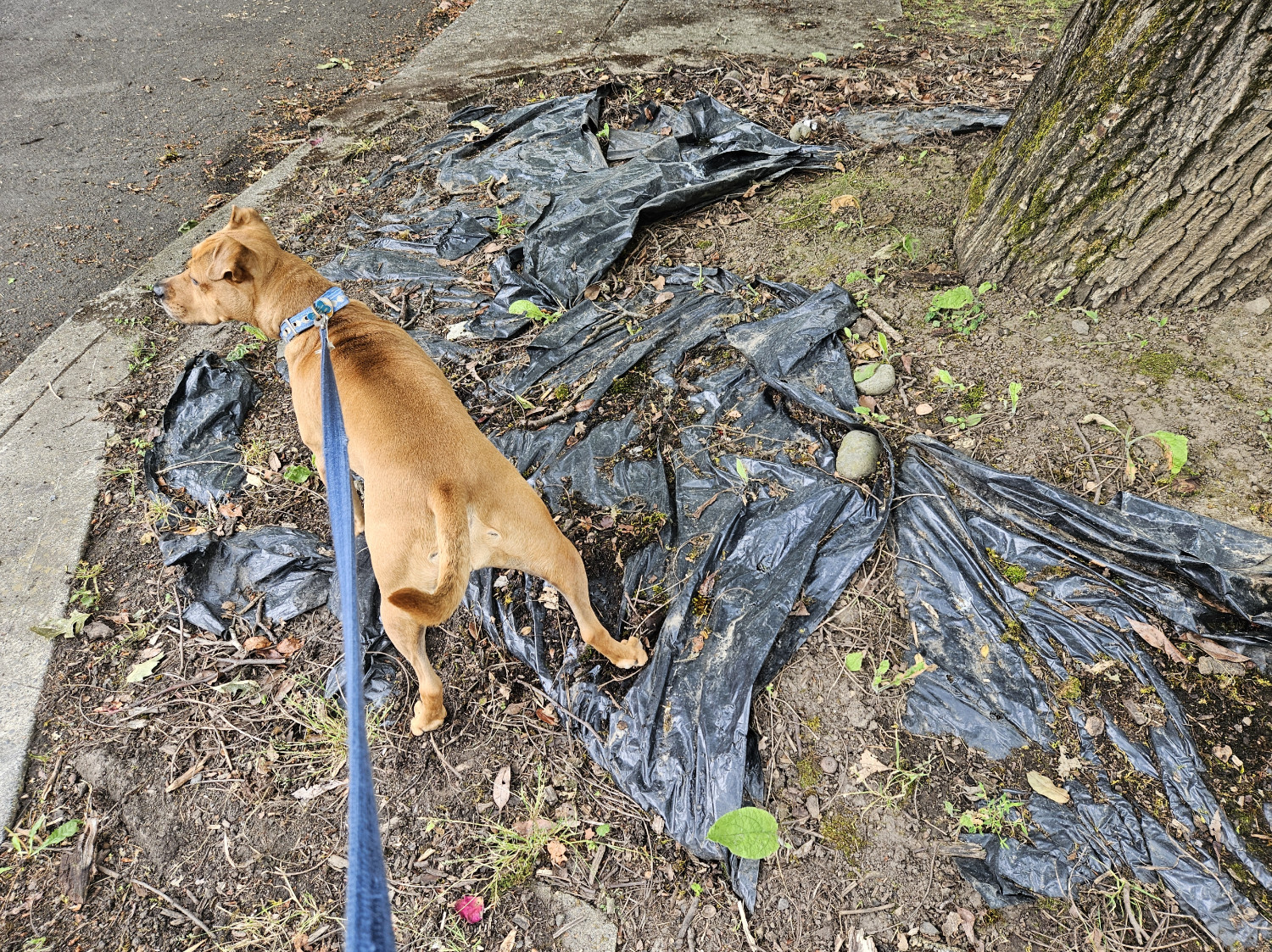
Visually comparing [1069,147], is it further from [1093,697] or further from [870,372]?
[1093,697]

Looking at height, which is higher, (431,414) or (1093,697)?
(431,414)

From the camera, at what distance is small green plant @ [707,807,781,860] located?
2.24 meters

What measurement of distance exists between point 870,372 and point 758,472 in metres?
0.75

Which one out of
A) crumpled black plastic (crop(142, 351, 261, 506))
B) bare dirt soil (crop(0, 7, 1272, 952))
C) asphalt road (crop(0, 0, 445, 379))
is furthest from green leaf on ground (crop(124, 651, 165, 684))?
asphalt road (crop(0, 0, 445, 379))

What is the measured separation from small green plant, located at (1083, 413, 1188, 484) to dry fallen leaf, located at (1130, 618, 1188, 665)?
22.8 inches

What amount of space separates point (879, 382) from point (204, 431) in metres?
3.57

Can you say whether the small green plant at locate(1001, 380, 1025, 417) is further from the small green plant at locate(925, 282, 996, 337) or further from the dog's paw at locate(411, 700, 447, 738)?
the dog's paw at locate(411, 700, 447, 738)

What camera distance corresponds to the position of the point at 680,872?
2383mm

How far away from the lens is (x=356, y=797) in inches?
50.2

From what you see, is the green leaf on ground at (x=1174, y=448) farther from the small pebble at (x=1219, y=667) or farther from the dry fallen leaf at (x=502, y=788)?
the dry fallen leaf at (x=502, y=788)

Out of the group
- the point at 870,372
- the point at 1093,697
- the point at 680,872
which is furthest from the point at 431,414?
the point at 1093,697

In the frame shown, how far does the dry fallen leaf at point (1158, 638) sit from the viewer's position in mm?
2381

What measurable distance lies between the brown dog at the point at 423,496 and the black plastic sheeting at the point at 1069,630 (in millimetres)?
1191

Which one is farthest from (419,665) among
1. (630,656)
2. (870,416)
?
(870,416)
